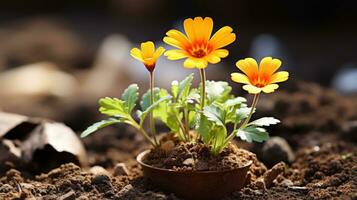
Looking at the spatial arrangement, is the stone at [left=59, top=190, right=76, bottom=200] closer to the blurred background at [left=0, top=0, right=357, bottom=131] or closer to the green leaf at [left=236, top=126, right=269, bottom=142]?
the green leaf at [left=236, top=126, right=269, bottom=142]

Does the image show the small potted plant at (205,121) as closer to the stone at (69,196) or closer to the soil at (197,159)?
the soil at (197,159)

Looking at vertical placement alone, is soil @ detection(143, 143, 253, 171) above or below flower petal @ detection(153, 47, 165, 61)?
below

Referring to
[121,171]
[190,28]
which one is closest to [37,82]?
[121,171]

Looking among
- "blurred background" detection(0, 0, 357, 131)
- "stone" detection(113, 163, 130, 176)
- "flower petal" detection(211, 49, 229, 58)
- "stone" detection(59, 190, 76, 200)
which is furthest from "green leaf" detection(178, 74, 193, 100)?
"blurred background" detection(0, 0, 357, 131)

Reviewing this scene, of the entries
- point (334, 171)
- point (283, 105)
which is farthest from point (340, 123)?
point (334, 171)

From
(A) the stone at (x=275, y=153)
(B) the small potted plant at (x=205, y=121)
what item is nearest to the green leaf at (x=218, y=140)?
(B) the small potted plant at (x=205, y=121)
